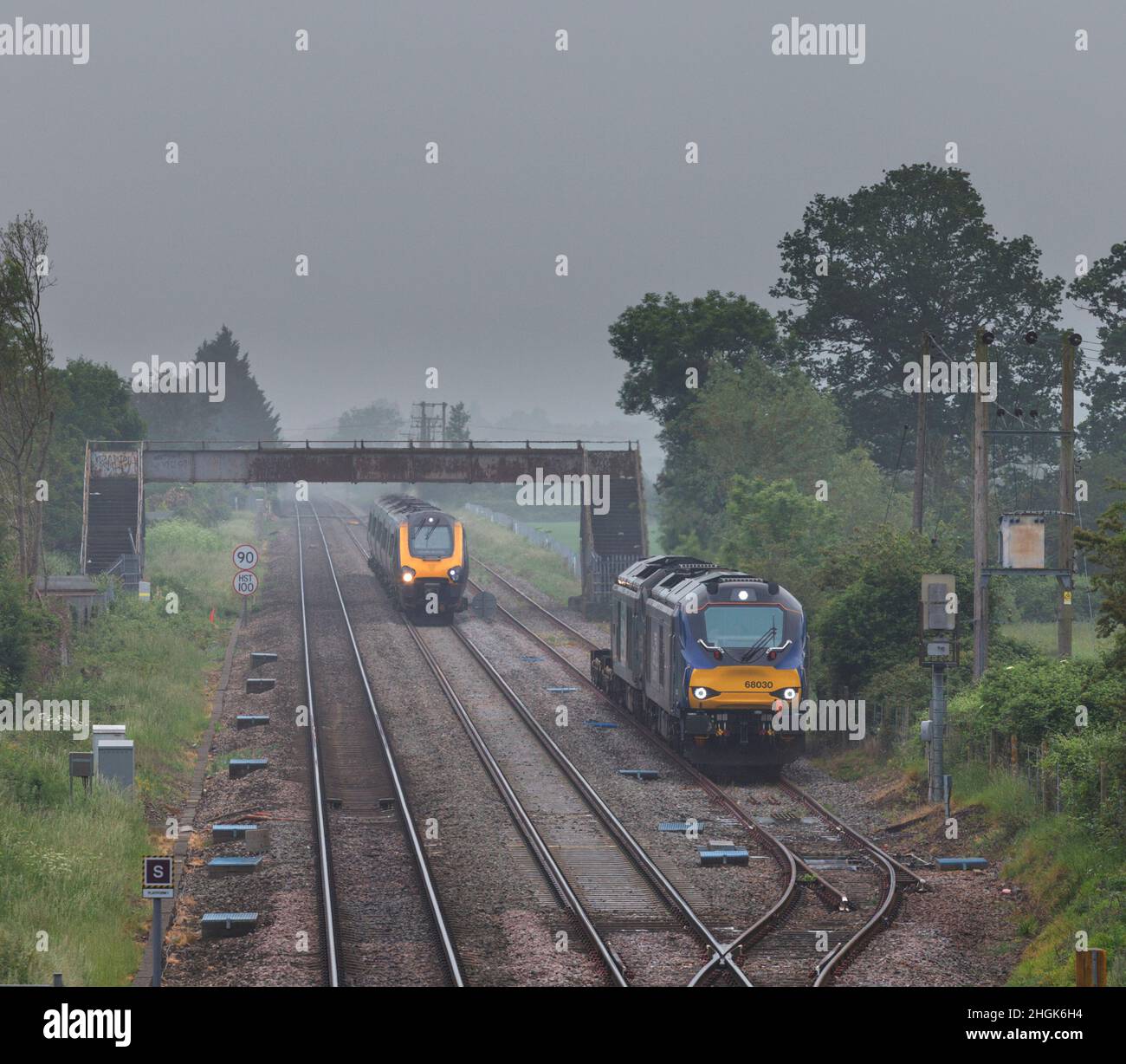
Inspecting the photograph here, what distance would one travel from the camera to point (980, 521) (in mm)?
24453

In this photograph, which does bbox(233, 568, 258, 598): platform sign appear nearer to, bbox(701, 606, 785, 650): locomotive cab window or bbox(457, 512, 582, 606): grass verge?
bbox(457, 512, 582, 606): grass verge

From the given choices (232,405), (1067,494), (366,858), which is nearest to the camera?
(366,858)

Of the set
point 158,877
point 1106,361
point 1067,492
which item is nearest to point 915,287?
point 1106,361

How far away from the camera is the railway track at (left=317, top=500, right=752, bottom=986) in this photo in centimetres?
1638

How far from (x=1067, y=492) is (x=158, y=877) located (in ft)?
61.3

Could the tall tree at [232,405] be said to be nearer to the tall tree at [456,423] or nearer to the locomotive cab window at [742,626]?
the tall tree at [456,423]

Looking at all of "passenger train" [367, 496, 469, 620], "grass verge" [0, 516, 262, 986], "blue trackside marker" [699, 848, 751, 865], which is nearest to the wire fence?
"blue trackside marker" [699, 848, 751, 865]

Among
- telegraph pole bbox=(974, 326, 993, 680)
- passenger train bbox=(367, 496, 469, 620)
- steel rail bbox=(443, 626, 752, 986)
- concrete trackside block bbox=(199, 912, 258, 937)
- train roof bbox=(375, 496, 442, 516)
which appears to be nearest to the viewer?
steel rail bbox=(443, 626, 752, 986)

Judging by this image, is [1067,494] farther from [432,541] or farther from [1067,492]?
[432,541]

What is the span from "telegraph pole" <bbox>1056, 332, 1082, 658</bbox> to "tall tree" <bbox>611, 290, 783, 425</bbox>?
123 ft

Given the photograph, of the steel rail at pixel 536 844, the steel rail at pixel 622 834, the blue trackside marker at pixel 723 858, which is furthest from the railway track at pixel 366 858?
the blue trackside marker at pixel 723 858
